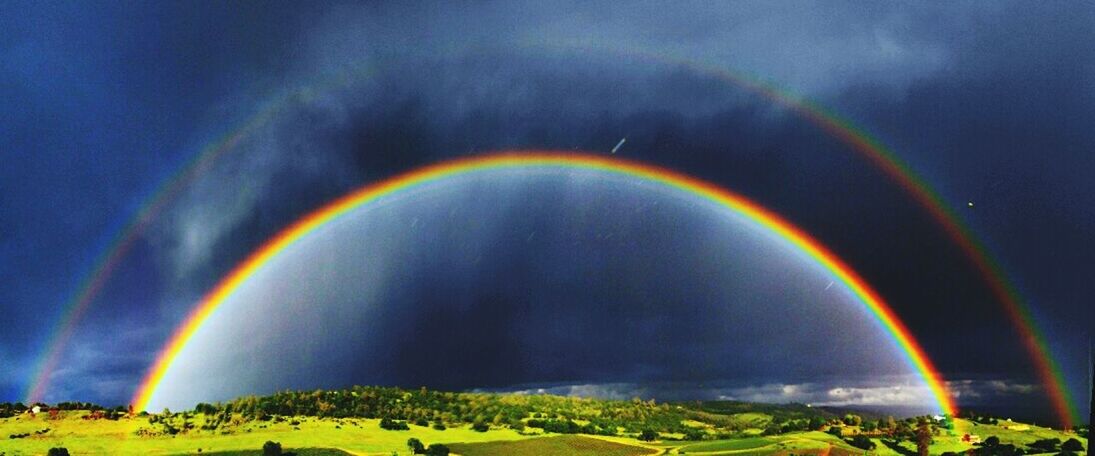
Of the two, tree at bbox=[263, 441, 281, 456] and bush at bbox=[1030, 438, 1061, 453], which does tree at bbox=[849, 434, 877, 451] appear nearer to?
bush at bbox=[1030, 438, 1061, 453]

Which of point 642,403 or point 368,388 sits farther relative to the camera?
point 642,403

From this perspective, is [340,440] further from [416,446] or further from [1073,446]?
[1073,446]

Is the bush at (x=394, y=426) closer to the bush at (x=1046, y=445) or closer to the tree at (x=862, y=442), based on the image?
the tree at (x=862, y=442)

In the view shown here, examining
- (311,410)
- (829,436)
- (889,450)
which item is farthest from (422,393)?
(889,450)

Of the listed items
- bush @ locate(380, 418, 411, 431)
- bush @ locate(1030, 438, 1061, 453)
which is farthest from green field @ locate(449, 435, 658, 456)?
bush @ locate(1030, 438, 1061, 453)

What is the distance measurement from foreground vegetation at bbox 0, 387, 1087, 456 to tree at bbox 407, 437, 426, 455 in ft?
0.55

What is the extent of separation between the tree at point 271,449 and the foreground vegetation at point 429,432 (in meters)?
0.63

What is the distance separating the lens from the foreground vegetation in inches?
3583

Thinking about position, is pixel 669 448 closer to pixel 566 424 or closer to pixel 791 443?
pixel 791 443

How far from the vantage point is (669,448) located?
109m

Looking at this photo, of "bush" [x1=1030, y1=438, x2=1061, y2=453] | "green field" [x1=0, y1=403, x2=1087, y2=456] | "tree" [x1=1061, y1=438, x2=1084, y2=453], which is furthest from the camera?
"bush" [x1=1030, y1=438, x2=1061, y2=453]

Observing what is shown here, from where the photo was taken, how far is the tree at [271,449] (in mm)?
84688

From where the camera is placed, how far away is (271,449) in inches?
3361

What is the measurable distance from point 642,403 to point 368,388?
217 feet
